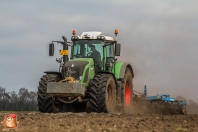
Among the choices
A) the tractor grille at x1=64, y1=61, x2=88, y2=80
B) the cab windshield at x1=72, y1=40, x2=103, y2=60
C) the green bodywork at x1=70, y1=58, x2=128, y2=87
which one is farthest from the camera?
the cab windshield at x1=72, y1=40, x2=103, y2=60

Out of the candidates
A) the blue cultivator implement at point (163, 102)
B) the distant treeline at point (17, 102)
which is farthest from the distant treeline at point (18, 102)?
the blue cultivator implement at point (163, 102)

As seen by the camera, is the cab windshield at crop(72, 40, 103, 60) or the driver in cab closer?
the driver in cab

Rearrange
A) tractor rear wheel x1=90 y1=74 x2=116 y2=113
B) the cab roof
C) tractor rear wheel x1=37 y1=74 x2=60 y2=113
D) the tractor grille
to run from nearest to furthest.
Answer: tractor rear wheel x1=90 y1=74 x2=116 y2=113 < tractor rear wheel x1=37 y1=74 x2=60 y2=113 < the tractor grille < the cab roof

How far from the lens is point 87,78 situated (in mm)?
15469

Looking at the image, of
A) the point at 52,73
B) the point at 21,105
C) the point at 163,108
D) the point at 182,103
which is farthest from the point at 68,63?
the point at 21,105

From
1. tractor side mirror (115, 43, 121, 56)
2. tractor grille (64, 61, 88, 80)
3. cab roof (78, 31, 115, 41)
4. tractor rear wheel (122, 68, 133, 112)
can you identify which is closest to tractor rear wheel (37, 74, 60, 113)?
tractor grille (64, 61, 88, 80)

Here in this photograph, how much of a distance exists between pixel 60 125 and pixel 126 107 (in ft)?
28.0

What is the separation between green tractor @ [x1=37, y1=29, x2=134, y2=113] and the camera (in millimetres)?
14602

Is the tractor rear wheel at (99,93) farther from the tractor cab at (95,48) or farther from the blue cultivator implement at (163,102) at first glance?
the blue cultivator implement at (163,102)

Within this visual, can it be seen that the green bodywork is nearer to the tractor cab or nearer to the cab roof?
the tractor cab

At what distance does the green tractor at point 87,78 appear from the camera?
47.9ft

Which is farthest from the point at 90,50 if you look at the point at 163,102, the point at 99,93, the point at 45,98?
the point at 163,102

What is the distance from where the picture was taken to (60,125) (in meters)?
9.38

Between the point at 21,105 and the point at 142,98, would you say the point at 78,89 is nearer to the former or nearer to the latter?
the point at 142,98
